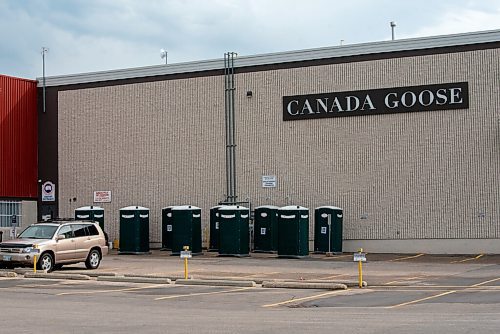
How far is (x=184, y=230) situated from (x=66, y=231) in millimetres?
9538

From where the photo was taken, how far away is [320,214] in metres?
35.4

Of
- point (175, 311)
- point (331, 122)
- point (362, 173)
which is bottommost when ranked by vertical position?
point (175, 311)

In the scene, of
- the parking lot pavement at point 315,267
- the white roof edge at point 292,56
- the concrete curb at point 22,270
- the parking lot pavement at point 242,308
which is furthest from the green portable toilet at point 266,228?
the parking lot pavement at point 242,308

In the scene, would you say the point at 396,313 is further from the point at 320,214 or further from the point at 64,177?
the point at 64,177

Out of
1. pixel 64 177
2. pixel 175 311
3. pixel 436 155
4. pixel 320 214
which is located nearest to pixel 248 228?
pixel 320 214

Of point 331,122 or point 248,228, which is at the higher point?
point 331,122

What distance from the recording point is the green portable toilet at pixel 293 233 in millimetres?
34000

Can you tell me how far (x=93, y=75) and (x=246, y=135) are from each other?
943cm

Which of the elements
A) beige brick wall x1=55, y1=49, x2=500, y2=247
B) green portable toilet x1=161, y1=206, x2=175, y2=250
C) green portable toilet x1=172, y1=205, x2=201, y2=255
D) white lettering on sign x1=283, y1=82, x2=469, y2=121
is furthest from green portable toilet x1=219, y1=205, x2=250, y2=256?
white lettering on sign x1=283, y1=82, x2=469, y2=121

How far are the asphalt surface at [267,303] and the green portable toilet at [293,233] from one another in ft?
12.7

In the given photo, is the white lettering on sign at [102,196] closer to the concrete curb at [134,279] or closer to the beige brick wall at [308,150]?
the beige brick wall at [308,150]

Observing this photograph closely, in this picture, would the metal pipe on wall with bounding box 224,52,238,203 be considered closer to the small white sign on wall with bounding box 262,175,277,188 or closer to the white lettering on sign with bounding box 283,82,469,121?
the small white sign on wall with bounding box 262,175,277,188

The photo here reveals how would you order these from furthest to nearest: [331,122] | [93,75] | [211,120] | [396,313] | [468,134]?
[93,75]
[211,120]
[331,122]
[468,134]
[396,313]

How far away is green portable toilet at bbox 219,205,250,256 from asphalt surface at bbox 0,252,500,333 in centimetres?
474
